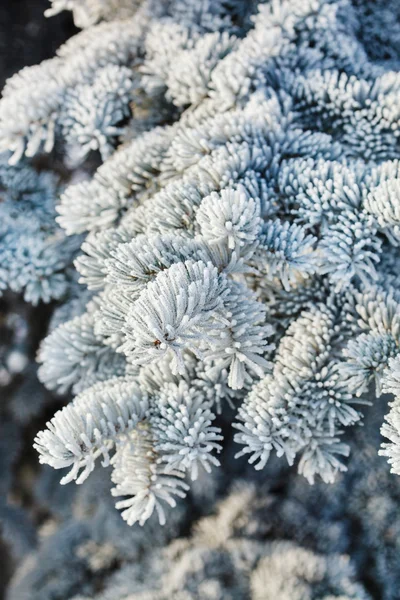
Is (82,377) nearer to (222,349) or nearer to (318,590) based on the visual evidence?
(222,349)

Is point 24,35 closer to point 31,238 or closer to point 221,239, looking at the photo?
point 31,238

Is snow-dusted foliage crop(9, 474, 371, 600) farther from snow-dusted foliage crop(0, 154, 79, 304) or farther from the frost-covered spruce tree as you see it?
snow-dusted foliage crop(0, 154, 79, 304)

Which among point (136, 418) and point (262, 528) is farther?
point (262, 528)

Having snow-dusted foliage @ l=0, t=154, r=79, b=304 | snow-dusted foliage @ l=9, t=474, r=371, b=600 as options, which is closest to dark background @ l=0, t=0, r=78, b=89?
snow-dusted foliage @ l=0, t=154, r=79, b=304

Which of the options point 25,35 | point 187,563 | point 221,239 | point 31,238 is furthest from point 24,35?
point 187,563

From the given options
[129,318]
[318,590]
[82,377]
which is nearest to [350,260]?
[129,318]

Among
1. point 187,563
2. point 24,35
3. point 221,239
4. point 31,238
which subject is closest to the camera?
point 221,239

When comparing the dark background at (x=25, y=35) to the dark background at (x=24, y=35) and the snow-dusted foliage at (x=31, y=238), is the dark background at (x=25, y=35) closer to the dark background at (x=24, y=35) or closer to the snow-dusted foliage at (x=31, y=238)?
the dark background at (x=24, y=35)

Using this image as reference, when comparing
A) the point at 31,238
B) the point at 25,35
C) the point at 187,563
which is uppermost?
the point at 25,35
